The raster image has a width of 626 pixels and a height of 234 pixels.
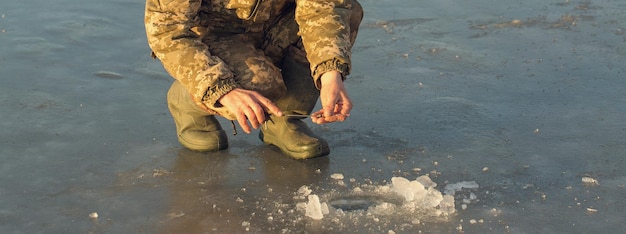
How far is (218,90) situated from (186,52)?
22 centimetres

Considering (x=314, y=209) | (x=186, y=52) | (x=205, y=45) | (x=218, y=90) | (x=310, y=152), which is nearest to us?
(x=314, y=209)

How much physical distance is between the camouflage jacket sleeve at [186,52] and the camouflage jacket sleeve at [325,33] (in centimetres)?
33

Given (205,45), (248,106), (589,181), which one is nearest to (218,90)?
(248,106)

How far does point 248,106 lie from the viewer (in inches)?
129

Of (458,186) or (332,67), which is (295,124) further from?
(458,186)

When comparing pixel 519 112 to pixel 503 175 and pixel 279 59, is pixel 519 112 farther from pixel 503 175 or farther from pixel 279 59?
pixel 279 59

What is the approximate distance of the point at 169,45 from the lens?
350 cm

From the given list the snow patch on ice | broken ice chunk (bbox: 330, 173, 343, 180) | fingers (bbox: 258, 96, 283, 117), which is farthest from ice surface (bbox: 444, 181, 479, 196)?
fingers (bbox: 258, 96, 283, 117)

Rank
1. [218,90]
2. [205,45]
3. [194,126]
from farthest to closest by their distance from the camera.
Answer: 1. [194,126]
2. [205,45]
3. [218,90]

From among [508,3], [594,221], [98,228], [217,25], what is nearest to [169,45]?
[217,25]

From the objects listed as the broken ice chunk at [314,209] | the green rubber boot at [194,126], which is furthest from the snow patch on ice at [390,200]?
the green rubber boot at [194,126]

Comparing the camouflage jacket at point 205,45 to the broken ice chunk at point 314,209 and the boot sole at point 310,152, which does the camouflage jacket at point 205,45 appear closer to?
the boot sole at point 310,152

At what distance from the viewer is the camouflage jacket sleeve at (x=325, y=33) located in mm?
3496

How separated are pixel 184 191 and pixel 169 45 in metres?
0.54
